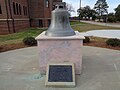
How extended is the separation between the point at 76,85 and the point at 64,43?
4.60 ft

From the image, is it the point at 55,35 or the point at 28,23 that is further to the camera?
the point at 28,23

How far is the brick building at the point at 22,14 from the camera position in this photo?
18719 mm

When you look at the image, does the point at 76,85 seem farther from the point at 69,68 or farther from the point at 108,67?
the point at 108,67

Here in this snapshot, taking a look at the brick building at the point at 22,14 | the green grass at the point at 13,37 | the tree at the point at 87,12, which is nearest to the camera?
the green grass at the point at 13,37

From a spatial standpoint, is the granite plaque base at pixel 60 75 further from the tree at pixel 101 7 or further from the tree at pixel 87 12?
the tree at pixel 101 7

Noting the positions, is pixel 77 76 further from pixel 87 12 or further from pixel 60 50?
pixel 87 12

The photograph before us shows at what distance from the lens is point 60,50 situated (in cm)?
522

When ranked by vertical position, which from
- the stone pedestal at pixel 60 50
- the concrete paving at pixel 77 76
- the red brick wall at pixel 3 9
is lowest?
the concrete paving at pixel 77 76

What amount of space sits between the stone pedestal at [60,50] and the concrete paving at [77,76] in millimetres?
532

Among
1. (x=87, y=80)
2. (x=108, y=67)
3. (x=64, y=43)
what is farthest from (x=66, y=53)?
(x=108, y=67)

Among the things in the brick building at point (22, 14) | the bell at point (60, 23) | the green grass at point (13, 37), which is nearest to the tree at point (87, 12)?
the brick building at point (22, 14)

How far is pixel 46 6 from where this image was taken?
94.2 feet

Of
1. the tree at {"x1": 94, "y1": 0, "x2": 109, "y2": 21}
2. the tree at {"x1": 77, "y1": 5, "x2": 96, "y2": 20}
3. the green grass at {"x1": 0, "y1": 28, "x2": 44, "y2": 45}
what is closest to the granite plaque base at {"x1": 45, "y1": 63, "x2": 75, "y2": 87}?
the green grass at {"x1": 0, "y1": 28, "x2": 44, "y2": 45}

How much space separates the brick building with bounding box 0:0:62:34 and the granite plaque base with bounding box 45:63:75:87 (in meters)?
15.5
